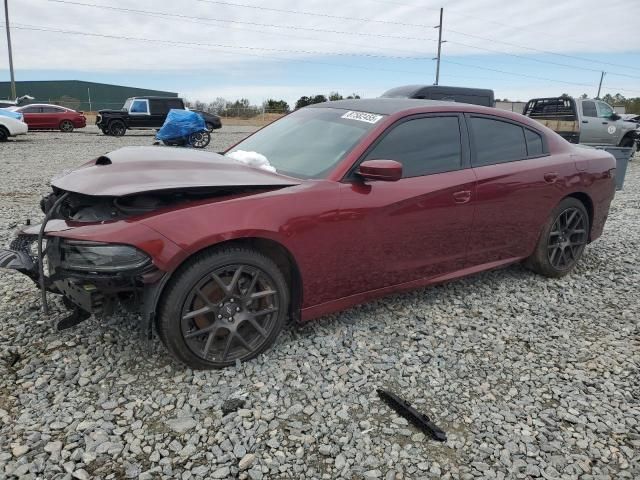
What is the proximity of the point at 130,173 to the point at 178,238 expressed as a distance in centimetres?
54

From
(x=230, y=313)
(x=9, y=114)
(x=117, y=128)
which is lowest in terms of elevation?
(x=230, y=313)

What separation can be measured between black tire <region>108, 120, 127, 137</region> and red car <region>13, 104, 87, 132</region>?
2829mm

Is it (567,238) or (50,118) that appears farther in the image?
(50,118)

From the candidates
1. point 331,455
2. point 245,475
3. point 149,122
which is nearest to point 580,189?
point 331,455

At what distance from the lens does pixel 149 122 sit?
2134cm

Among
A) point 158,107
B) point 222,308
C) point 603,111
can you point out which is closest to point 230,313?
point 222,308

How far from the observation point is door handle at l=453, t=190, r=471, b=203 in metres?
3.42

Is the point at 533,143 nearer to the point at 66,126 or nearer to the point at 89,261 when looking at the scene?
the point at 89,261

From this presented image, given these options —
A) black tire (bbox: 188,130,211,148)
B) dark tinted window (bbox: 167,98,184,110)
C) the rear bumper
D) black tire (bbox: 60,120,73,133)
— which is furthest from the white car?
black tire (bbox: 188,130,211,148)

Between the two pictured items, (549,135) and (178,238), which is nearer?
(178,238)

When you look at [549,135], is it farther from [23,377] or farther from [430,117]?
[23,377]

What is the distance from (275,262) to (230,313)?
405 millimetres

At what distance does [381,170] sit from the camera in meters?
2.82

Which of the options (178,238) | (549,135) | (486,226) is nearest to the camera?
(178,238)
